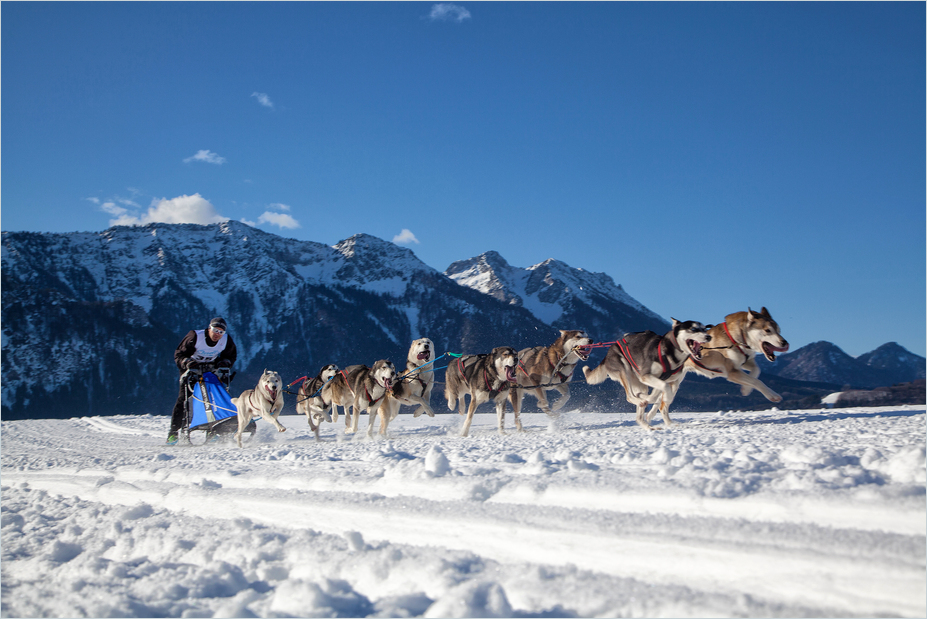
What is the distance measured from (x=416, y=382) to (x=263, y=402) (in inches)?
85.2

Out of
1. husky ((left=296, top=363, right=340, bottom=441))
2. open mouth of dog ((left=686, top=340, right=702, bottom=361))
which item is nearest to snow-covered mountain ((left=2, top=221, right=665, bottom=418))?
husky ((left=296, top=363, right=340, bottom=441))

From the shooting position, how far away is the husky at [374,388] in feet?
24.5

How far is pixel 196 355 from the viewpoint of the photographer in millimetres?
7891

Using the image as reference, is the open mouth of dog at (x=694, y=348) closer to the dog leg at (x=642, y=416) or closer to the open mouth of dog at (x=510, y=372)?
the dog leg at (x=642, y=416)

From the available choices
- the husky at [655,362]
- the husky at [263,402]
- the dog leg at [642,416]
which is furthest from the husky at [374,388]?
the dog leg at [642,416]

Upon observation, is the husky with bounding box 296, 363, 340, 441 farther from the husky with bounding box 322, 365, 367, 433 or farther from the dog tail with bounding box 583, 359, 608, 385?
the dog tail with bounding box 583, 359, 608, 385

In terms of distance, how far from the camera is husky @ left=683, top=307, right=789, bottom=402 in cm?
584

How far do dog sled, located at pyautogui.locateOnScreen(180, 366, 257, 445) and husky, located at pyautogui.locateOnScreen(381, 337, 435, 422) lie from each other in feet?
7.39

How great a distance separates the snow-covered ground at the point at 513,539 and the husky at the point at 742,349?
1892 mm

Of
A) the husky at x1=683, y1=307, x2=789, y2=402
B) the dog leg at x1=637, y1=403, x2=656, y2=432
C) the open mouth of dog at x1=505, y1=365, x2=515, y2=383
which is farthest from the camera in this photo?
the open mouth of dog at x1=505, y1=365, x2=515, y2=383

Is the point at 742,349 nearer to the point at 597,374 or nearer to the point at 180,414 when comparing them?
the point at 597,374

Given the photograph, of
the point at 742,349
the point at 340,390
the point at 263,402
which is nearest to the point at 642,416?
the point at 742,349

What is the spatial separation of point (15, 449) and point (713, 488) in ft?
34.4

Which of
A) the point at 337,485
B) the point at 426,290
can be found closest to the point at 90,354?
the point at 426,290
